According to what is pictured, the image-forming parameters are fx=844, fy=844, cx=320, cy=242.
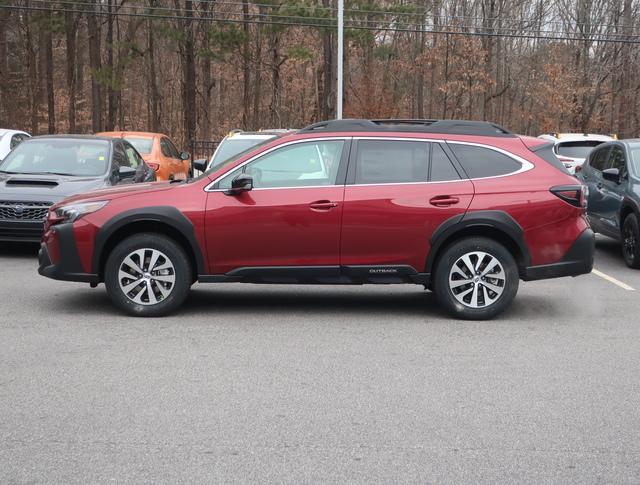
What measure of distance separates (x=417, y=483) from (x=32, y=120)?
4254cm

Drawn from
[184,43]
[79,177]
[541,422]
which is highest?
[184,43]

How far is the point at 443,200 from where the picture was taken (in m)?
7.94

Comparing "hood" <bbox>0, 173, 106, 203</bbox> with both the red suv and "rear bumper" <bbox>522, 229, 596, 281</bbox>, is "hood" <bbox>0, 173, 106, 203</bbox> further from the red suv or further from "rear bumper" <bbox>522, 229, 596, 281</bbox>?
"rear bumper" <bbox>522, 229, 596, 281</bbox>

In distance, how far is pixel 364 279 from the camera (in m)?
7.99

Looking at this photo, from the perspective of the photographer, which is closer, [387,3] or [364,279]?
[364,279]

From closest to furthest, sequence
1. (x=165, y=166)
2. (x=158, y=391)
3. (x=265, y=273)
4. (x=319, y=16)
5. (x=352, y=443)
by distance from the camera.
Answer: (x=352, y=443) < (x=158, y=391) < (x=265, y=273) < (x=165, y=166) < (x=319, y=16)

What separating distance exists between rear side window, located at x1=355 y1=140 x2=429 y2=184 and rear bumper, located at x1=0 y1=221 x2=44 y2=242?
17.0ft

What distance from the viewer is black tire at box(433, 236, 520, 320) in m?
7.94

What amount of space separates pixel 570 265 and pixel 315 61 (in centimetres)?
4226

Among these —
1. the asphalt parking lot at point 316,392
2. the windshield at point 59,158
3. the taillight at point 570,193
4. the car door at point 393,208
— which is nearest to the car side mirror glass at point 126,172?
the windshield at point 59,158

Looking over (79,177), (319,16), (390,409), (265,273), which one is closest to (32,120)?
(319,16)

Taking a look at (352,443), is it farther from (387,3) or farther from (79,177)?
(387,3)

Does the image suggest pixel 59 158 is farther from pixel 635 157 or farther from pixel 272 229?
pixel 635 157

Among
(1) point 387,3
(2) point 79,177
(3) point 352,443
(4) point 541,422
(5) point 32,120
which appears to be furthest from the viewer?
(5) point 32,120
